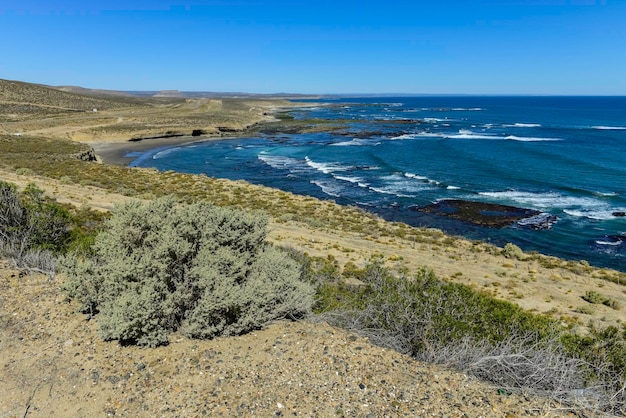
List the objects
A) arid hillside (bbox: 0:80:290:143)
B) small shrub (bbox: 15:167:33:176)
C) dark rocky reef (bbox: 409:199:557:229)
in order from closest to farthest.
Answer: dark rocky reef (bbox: 409:199:557:229), small shrub (bbox: 15:167:33:176), arid hillside (bbox: 0:80:290:143)

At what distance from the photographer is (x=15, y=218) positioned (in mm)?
11320

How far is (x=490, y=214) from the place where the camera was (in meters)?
31.3

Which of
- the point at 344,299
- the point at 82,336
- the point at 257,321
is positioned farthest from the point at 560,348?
the point at 82,336

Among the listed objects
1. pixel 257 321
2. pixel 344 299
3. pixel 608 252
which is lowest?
pixel 608 252

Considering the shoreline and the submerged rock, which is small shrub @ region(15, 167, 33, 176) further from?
the submerged rock

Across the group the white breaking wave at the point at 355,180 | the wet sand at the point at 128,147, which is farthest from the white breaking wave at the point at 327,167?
the wet sand at the point at 128,147

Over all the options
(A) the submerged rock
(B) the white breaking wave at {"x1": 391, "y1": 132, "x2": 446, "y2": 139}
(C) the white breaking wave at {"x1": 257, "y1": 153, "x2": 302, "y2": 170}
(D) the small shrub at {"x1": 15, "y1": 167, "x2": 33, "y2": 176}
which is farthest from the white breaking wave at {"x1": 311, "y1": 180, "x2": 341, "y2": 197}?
(B) the white breaking wave at {"x1": 391, "y1": 132, "x2": 446, "y2": 139}

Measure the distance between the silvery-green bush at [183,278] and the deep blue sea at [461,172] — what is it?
2243cm

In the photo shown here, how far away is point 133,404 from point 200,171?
4562cm

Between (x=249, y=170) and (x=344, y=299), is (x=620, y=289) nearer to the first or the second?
(x=344, y=299)

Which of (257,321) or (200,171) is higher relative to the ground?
(257,321)

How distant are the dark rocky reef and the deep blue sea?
94 centimetres

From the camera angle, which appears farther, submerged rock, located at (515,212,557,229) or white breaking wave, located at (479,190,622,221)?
white breaking wave, located at (479,190,622,221)

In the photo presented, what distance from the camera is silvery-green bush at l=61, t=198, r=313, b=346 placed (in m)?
6.55
